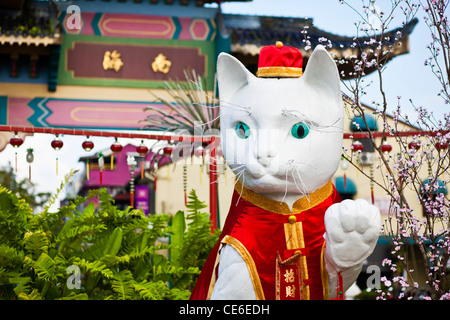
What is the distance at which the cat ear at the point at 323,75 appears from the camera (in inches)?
122

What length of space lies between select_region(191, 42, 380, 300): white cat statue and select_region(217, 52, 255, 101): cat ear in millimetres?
73

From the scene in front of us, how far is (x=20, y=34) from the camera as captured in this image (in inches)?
369

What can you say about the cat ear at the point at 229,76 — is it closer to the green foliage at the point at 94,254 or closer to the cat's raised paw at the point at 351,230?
the cat's raised paw at the point at 351,230

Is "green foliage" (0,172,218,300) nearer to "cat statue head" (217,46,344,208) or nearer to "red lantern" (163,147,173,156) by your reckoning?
"red lantern" (163,147,173,156)

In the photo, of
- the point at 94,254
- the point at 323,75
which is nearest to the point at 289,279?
the point at 323,75

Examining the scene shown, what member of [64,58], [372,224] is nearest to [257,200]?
[372,224]

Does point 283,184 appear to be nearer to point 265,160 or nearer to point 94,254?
point 265,160

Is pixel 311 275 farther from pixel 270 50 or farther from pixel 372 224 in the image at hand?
pixel 270 50


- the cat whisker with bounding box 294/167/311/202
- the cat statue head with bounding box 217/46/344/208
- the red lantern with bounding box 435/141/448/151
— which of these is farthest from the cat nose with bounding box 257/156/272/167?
the red lantern with bounding box 435/141/448/151

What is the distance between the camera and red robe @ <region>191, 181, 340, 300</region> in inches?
120

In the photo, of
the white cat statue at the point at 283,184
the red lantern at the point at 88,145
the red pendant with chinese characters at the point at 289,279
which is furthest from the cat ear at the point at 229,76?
the red lantern at the point at 88,145

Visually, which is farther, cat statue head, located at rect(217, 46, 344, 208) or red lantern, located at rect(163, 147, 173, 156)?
red lantern, located at rect(163, 147, 173, 156)

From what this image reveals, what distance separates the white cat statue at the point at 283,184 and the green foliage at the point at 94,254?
121cm

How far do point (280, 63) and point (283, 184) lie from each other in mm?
644
